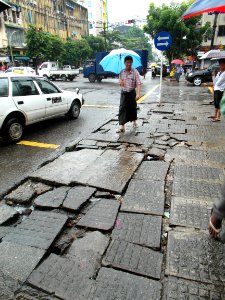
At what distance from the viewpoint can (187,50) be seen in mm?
29812

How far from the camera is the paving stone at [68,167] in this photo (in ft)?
12.8

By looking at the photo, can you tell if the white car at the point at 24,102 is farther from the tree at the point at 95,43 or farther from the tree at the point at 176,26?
the tree at the point at 95,43

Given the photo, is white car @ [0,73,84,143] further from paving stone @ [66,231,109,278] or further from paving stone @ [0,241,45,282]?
paving stone @ [66,231,109,278]

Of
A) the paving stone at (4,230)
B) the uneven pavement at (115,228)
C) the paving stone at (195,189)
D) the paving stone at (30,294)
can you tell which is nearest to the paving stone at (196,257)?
the uneven pavement at (115,228)

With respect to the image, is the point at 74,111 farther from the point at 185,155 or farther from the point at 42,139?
the point at 185,155

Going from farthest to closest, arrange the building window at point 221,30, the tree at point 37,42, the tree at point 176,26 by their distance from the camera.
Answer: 1. the building window at point 221,30
2. the tree at point 37,42
3. the tree at point 176,26

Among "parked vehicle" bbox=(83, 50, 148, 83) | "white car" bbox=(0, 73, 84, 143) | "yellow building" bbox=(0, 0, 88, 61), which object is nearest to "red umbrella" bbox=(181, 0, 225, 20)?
"white car" bbox=(0, 73, 84, 143)

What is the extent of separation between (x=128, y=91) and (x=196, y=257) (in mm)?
4348

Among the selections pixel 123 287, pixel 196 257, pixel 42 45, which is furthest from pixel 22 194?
pixel 42 45

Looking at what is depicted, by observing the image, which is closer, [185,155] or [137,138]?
[185,155]

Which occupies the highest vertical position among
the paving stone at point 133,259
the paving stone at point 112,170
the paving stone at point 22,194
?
the paving stone at point 112,170

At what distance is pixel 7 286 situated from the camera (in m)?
2.05

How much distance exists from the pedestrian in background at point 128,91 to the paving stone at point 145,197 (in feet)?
8.81

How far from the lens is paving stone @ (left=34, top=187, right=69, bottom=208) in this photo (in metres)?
3.21
